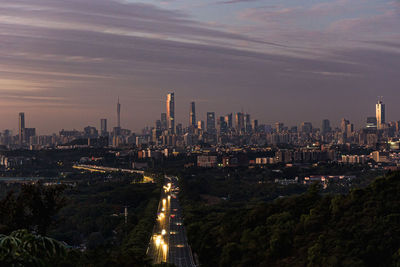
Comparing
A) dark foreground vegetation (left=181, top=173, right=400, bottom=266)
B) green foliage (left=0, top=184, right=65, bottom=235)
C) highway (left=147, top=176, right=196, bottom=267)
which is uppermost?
green foliage (left=0, top=184, right=65, bottom=235)

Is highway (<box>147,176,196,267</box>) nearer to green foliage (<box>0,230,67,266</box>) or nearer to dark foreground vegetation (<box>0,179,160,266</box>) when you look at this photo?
dark foreground vegetation (<box>0,179,160,266</box>)

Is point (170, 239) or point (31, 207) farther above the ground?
point (31, 207)

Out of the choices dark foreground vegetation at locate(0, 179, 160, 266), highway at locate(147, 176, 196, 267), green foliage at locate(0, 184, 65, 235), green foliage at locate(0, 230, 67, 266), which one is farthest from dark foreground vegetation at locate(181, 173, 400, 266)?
green foliage at locate(0, 230, 67, 266)

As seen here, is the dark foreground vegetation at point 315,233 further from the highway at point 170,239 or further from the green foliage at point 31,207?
the green foliage at point 31,207

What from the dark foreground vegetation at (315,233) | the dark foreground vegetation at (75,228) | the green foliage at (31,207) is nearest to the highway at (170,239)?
the dark foreground vegetation at (75,228)

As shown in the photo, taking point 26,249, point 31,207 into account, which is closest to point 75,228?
point 31,207

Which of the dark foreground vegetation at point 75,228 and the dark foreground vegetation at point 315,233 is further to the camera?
the dark foreground vegetation at point 315,233

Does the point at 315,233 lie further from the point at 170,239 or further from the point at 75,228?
the point at 75,228
